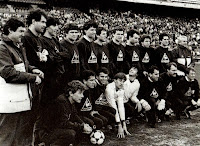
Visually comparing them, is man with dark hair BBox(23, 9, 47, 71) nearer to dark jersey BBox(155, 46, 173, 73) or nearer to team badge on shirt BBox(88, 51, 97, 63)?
team badge on shirt BBox(88, 51, 97, 63)

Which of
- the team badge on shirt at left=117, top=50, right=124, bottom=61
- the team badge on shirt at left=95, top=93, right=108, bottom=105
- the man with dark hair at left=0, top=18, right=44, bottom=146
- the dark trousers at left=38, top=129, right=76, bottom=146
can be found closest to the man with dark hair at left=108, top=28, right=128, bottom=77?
the team badge on shirt at left=117, top=50, right=124, bottom=61

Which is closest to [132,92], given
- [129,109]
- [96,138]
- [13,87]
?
[129,109]

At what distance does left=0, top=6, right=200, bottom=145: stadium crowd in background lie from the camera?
362cm

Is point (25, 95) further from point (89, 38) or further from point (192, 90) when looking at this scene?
point (192, 90)

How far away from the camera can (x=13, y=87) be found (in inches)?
138

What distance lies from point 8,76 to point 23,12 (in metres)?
14.1

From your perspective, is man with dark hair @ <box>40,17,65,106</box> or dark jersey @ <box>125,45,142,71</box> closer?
man with dark hair @ <box>40,17,65,106</box>

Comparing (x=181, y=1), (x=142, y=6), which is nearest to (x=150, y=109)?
(x=142, y=6)

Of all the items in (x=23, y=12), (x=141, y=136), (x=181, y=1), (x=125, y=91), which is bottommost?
(x=141, y=136)

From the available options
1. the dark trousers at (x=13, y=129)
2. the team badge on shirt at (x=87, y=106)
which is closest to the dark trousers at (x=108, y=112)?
the team badge on shirt at (x=87, y=106)

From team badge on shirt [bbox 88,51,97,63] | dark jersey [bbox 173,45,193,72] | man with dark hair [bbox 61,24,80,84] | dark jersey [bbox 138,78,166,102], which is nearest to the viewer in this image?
man with dark hair [bbox 61,24,80,84]

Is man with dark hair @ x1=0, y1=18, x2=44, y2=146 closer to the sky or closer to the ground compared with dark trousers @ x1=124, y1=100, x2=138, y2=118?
closer to the sky

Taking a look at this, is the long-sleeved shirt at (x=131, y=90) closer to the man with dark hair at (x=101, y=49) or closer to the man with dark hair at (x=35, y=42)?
the man with dark hair at (x=101, y=49)

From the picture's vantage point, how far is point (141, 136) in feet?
17.3
